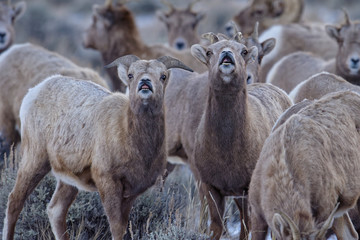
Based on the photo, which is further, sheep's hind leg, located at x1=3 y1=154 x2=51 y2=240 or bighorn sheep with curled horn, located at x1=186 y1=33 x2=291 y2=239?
sheep's hind leg, located at x1=3 y1=154 x2=51 y2=240

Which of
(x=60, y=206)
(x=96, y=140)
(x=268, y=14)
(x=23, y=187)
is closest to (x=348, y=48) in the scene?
(x=96, y=140)

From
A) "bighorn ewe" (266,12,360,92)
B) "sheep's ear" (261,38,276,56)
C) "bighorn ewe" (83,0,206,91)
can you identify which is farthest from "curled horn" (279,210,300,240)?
"bighorn ewe" (83,0,206,91)

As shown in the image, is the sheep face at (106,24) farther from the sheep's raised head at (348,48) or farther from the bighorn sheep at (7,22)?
the sheep's raised head at (348,48)

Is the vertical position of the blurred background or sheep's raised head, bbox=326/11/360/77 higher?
sheep's raised head, bbox=326/11/360/77

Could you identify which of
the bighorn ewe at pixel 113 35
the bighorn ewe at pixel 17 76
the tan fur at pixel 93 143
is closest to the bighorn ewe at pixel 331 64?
the bighorn ewe at pixel 113 35

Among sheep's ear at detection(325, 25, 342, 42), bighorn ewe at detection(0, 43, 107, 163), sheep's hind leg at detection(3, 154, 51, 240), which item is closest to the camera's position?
sheep's hind leg at detection(3, 154, 51, 240)

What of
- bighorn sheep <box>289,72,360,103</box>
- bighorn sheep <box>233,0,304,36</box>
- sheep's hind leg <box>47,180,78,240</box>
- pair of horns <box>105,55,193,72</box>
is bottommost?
bighorn sheep <box>233,0,304,36</box>

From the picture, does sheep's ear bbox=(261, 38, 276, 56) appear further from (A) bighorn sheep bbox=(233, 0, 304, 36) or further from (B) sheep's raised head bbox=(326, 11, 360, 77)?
(A) bighorn sheep bbox=(233, 0, 304, 36)

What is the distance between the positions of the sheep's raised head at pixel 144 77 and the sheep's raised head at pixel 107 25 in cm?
542

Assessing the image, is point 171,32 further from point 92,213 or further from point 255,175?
point 255,175

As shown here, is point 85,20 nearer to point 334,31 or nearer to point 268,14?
point 268,14

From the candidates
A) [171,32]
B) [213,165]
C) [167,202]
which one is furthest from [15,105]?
[171,32]

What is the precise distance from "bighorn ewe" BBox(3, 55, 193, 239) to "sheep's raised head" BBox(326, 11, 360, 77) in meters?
3.78

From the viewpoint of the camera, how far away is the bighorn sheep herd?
204 inches
